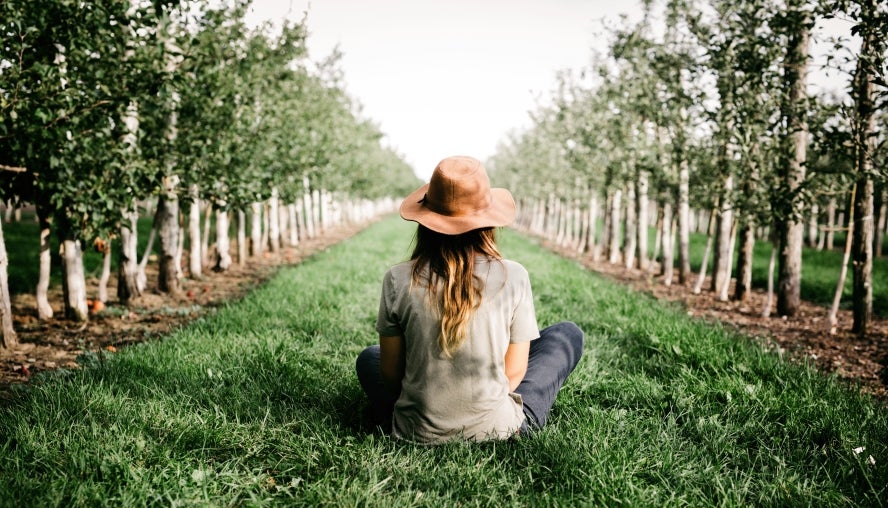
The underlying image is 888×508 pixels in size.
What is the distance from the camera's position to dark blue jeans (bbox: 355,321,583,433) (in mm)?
3369

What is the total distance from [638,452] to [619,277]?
11541 mm

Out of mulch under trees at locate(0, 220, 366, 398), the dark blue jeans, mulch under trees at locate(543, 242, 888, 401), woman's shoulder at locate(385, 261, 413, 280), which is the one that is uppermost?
woman's shoulder at locate(385, 261, 413, 280)

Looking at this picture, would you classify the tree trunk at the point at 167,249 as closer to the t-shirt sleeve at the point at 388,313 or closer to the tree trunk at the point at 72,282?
the tree trunk at the point at 72,282

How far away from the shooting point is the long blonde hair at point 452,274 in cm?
272

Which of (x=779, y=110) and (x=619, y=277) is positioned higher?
(x=779, y=110)

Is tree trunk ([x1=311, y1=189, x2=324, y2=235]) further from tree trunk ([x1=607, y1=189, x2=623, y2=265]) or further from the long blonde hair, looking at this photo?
the long blonde hair

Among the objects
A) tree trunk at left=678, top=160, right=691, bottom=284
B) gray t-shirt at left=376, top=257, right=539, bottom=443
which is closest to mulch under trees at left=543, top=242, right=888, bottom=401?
tree trunk at left=678, top=160, right=691, bottom=284

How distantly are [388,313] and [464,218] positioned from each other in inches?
26.2

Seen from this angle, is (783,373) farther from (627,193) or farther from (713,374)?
(627,193)

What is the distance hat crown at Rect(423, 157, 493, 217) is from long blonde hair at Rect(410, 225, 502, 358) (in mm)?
135

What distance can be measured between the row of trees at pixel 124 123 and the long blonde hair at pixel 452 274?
4.09 m

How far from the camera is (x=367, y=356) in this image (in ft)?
11.6

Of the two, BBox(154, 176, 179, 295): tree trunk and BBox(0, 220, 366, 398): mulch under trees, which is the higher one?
BBox(154, 176, 179, 295): tree trunk

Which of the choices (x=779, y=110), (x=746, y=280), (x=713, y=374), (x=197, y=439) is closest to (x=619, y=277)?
(x=746, y=280)
